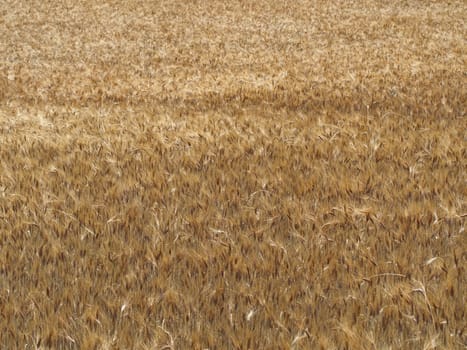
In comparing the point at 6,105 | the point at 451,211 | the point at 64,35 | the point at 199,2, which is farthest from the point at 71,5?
the point at 451,211

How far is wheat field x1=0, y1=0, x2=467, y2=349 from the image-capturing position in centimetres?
247

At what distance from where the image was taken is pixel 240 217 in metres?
3.70

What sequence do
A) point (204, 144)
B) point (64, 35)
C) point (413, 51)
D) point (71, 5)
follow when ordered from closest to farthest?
1. point (204, 144)
2. point (413, 51)
3. point (64, 35)
4. point (71, 5)

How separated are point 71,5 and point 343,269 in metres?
26.3

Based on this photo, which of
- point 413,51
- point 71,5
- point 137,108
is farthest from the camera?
point 71,5

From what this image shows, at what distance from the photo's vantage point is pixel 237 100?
8.60m

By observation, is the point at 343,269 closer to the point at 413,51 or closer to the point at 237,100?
the point at 237,100

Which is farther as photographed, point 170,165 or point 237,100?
point 237,100

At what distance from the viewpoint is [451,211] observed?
357 centimetres

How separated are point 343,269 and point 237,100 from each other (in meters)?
5.83

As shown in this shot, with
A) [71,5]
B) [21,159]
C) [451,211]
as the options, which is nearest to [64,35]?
[71,5]

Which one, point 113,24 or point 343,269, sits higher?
point 343,269

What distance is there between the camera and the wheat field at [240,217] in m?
2.47

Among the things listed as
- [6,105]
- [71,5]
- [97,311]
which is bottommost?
[71,5]
